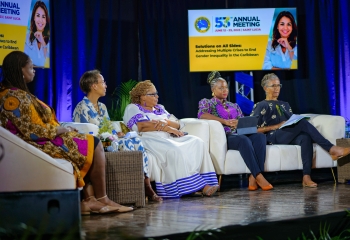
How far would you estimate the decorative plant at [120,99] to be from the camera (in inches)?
265

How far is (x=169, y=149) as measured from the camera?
487cm

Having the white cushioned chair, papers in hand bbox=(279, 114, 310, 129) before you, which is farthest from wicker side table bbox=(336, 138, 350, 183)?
the white cushioned chair

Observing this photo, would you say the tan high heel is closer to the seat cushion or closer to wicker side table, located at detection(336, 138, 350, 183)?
the seat cushion

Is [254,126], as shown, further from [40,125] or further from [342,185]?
[40,125]

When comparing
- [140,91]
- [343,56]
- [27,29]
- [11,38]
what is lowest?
[140,91]

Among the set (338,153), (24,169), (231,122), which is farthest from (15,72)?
(338,153)

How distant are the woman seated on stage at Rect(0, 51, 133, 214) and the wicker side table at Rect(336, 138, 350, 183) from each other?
268 cm

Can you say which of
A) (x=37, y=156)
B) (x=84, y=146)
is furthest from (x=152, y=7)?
(x=37, y=156)

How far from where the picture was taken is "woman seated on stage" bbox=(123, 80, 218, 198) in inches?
191

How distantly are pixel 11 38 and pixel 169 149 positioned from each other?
2.41 metres

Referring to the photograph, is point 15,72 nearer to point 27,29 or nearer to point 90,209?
point 90,209

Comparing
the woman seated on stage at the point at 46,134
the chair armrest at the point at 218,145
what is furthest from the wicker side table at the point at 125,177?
the chair armrest at the point at 218,145

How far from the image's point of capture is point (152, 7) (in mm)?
7375

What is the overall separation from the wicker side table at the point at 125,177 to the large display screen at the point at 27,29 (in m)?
2.58
